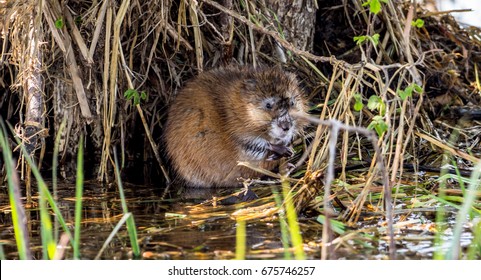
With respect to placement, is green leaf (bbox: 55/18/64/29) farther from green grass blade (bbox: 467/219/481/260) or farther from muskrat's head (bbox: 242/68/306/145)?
green grass blade (bbox: 467/219/481/260)

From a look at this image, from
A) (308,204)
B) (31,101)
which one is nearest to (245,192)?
(308,204)

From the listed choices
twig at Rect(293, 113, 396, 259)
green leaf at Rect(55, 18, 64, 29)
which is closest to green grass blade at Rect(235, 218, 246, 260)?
twig at Rect(293, 113, 396, 259)

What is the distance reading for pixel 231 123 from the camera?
15.8 ft

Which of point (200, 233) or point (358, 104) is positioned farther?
point (358, 104)

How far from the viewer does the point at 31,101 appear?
4.51 m

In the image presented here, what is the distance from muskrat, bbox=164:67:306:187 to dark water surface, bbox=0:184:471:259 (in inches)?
16.0

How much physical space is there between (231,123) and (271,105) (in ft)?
0.92

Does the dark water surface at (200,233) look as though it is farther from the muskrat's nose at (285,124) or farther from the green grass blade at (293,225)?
the muskrat's nose at (285,124)

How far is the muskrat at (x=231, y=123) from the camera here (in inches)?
187

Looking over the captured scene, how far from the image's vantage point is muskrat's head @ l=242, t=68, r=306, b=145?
15.4 feet

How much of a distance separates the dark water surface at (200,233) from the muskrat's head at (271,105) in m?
0.42

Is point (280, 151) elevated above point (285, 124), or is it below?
below

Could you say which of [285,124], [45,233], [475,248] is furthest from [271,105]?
[45,233]

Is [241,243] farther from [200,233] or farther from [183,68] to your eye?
[183,68]
